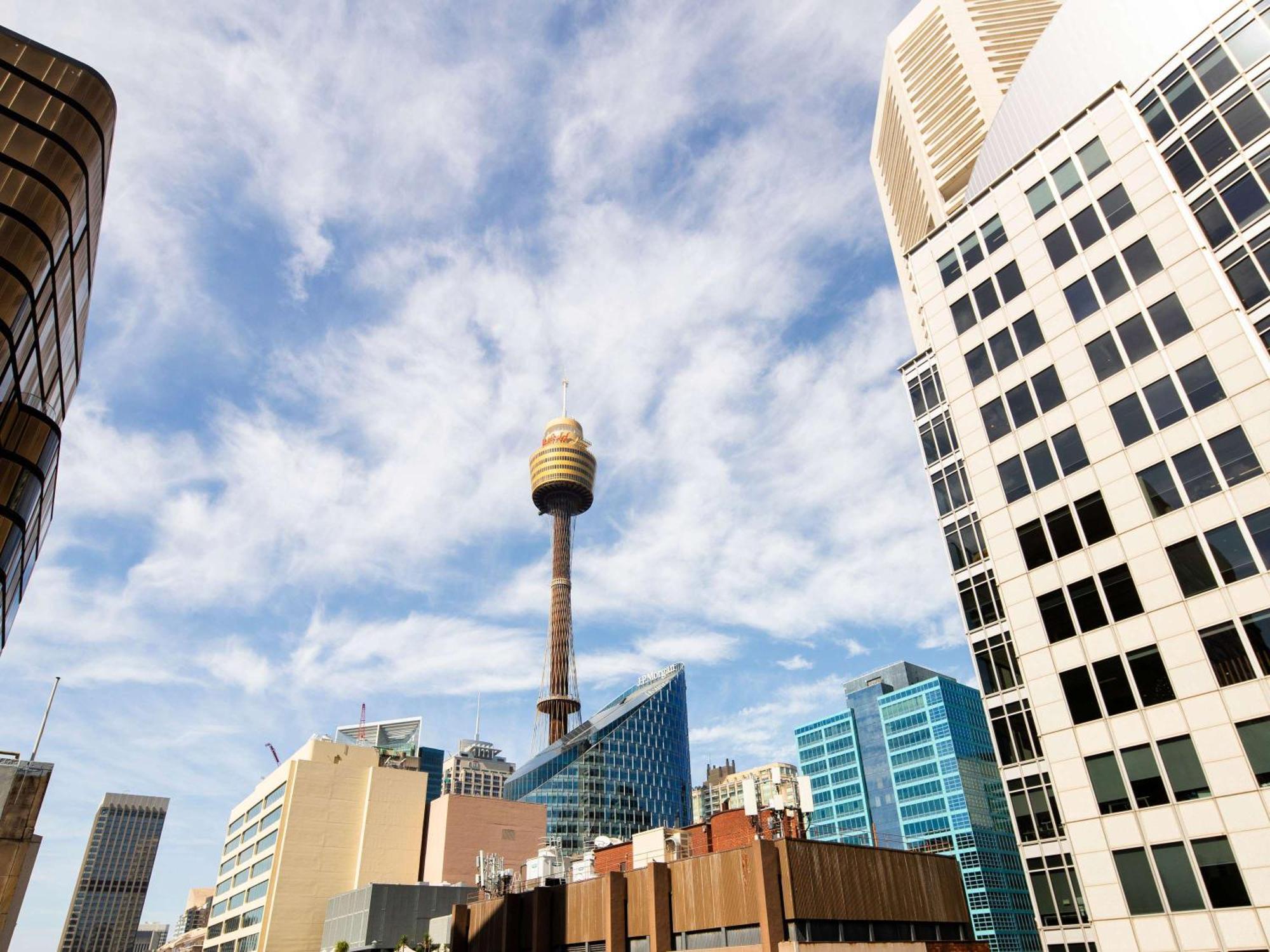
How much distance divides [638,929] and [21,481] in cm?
2953

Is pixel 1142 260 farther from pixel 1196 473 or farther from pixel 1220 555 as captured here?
pixel 1220 555

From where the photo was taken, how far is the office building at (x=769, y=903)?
97.9 feet

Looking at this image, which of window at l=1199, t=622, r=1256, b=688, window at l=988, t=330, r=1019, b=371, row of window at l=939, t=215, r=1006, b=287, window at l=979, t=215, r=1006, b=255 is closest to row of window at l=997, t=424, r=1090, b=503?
window at l=988, t=330, r=1019, b=371

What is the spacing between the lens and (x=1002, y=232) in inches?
1550

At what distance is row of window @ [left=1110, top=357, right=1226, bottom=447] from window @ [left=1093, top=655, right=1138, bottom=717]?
8.33 meters

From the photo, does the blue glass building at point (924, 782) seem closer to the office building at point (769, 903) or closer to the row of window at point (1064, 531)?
the office building at point (769, 903)

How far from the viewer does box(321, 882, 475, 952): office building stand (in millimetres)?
62688

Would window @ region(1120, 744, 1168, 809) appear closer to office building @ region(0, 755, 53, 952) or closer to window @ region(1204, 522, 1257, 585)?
window @ region(1204, 522, 1257, 585)

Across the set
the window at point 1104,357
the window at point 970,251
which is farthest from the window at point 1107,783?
the window at point 970,251

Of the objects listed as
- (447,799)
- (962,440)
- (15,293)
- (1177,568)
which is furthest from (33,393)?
(447,799)

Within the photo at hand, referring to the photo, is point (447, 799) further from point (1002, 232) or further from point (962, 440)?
point (1002, 232)

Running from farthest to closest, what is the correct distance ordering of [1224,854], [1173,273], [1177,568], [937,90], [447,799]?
[447,799] → [937,90] → [1173,273] → [1177,568] → [1224,854]

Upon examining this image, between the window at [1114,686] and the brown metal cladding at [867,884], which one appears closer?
the window at [1114,686]

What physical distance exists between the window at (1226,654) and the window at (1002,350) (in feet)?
47.1
